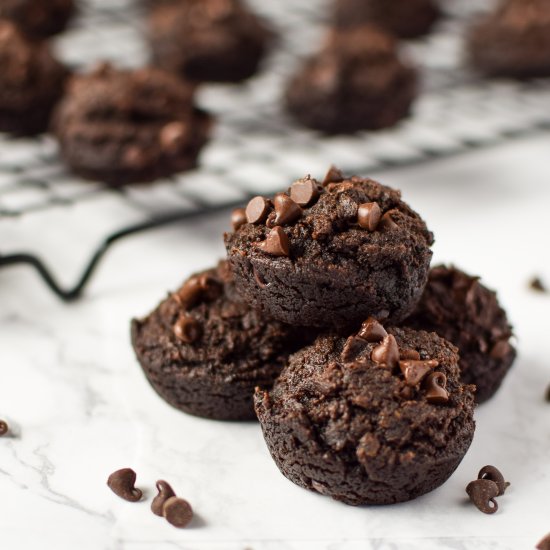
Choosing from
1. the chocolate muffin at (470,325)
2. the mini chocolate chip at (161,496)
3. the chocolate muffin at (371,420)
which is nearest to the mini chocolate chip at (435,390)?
the chocolate muffin at (371,420)

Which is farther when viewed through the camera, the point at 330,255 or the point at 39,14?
the point at 39,14

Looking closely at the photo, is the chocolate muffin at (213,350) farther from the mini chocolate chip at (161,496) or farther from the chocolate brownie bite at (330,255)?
the mini chocolate chip at (161,496)

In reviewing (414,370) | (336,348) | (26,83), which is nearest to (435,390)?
(414,370)

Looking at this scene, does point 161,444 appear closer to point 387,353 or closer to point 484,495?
point 387,353

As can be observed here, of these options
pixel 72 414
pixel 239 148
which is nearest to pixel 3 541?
pixel 72 414

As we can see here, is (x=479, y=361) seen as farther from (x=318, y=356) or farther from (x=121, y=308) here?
(x=121, y=308)

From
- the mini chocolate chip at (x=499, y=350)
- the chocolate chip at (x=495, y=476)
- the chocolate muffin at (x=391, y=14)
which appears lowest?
the chocolate muffin at (x=391, y=14)
